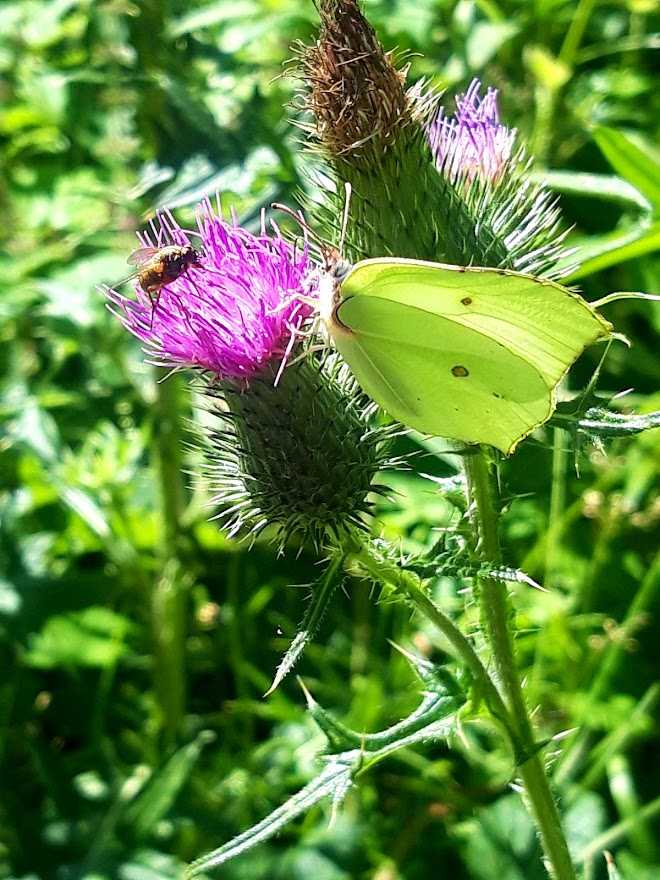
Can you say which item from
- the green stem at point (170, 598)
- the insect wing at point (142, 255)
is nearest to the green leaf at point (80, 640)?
the green stem at point (170, 598)

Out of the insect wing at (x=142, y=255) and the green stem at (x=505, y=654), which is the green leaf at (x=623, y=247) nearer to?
the green stem at (x=505, y=654)

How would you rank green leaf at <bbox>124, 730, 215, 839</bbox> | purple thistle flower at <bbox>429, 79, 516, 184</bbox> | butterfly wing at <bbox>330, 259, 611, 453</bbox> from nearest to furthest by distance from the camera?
butterfly wing at <bbox>330, 259, 611, 453</bbox>, purple thistle flower at <bbox>429, 79, 516, 184</bbox>, green leaf at <bbox>124, 730, 215, 839</bbox>

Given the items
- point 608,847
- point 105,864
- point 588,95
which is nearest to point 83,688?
point 105,864

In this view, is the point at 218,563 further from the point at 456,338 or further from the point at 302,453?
the point at 456,338

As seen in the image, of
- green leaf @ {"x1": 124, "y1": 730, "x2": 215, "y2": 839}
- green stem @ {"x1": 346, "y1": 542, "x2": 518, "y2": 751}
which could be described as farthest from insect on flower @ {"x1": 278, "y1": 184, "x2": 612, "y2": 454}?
green leaf @ {"x1": 124, "y1": 730, "x2": 215, "y2": 839}

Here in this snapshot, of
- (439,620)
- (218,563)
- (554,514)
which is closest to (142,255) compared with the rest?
(439,620)

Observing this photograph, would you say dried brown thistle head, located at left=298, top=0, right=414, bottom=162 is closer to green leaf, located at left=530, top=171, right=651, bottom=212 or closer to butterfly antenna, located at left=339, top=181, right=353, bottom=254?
butterfly antenna, located at left=339, top=181, right=353, bottom=254
